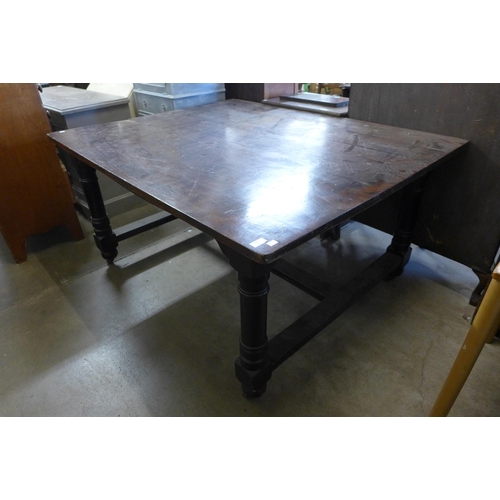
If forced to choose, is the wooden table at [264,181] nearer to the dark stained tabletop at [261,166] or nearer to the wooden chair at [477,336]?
the dark stained tabletop at [261,166]

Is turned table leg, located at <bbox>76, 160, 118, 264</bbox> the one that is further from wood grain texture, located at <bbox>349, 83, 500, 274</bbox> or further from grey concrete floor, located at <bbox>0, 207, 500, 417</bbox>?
wood grain texture, located at <bbox>349, 83, 500, 274</bbox>

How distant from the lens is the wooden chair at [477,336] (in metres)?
1.02

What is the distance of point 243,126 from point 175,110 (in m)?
0.71

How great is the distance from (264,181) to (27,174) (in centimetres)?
178

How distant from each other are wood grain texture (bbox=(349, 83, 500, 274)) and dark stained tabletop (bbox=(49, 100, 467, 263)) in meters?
0.08

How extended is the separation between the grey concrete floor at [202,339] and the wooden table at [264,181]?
0.21 metres

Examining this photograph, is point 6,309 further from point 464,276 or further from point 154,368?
point 464,276

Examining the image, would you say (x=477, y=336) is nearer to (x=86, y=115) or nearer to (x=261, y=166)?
(x=261, y=166)

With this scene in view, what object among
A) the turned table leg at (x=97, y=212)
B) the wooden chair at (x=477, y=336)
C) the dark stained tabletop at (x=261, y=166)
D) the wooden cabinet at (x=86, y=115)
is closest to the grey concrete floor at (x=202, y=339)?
the turned table leg at (x=97, y=212)

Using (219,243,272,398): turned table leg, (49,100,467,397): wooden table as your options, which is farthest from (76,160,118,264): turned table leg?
(219,243,272,398): turned table leg

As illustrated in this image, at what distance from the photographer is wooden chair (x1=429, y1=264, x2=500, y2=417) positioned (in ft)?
3.34

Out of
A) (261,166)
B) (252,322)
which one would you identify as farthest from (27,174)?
(252,322)

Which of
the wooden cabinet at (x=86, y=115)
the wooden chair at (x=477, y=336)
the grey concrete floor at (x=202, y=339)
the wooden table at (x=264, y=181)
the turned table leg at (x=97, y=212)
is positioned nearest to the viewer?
the wooden chair at (x=477, y=336)

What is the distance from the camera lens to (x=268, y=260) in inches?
37.0
